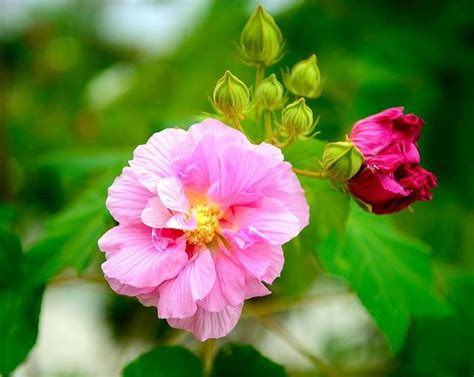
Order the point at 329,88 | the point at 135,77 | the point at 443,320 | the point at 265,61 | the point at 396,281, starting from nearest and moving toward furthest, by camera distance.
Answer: the point at 265,61, the point at 396,281, the point at 443,320, the point at 329,88, the point at 135,77

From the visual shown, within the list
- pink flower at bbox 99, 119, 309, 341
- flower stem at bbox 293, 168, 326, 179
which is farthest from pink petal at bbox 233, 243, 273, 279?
flower stem at bbox 293, 168, 326, 179

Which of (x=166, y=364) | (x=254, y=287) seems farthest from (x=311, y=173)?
(x=166, y=364)

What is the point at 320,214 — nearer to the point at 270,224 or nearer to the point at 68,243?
the point at 270,224

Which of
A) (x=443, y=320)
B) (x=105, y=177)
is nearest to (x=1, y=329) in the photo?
(x=105, y=177)

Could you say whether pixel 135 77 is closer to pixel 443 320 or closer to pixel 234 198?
pixel 443 320

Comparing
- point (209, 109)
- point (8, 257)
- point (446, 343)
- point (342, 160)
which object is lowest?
point (446, 343)

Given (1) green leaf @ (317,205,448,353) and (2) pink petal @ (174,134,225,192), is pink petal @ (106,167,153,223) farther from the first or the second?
(1) green leaf @ (317,205,448,353)
